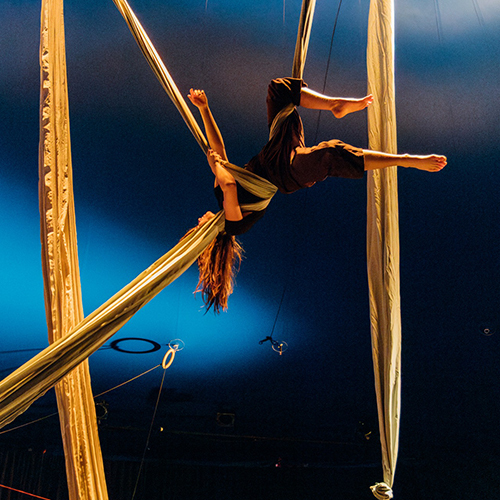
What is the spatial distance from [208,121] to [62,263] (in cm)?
89

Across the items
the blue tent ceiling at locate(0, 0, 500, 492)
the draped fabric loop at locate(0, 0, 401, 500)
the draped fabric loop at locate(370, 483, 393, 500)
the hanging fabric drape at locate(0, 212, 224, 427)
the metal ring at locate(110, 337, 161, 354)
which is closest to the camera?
the hanging fabric drape at locate(0, 212, 224, 427)

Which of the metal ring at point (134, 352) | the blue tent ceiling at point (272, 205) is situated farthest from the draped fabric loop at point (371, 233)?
the metal ring at point (134, 352)

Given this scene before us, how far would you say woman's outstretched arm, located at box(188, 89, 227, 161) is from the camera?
2055 mm

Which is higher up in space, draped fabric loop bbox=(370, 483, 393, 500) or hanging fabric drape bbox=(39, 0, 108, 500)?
hanging fabric drape bbox=(39, 0, 108, 500)

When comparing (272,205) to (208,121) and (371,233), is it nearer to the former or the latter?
(208,121)

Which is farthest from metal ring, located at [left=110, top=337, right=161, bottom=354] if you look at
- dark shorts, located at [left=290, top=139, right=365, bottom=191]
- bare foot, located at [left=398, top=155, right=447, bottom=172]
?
bare foot, located at [left=398, top=155, right=447, bottom=172]

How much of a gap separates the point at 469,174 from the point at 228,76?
2.00m

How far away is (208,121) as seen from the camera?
2.12 meters

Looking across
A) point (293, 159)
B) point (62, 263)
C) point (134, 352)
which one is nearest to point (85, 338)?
point (62, 263)

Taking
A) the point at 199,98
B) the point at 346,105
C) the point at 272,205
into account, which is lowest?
the point at 346,105

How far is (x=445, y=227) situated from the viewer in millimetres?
3932

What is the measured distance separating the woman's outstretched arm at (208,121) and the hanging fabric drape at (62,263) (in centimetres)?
53

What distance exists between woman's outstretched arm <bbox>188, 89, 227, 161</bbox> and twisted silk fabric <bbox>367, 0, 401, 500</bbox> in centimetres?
67

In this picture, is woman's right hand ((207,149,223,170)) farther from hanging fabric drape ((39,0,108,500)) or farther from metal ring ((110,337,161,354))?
metal ring ((110,337,161,354))
